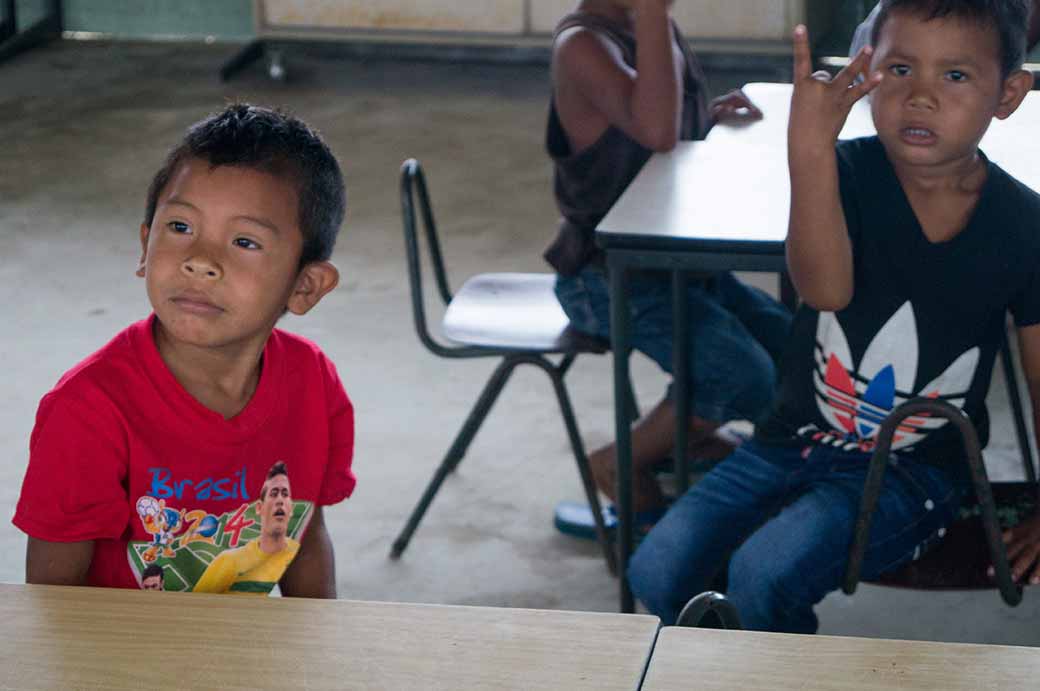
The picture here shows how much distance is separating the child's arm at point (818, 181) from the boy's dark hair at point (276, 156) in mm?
476

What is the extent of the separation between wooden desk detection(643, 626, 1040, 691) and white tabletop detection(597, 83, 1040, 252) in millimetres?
968

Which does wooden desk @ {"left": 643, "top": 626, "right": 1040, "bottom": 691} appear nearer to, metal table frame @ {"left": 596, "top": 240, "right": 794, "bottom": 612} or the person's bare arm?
the person's bare arm

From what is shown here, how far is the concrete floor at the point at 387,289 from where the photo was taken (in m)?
→ 2.57

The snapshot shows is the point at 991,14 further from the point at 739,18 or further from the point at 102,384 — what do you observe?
the point at 739,18

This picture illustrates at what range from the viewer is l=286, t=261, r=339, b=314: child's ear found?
1554mm

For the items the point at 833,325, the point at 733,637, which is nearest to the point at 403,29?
the point at 833,325

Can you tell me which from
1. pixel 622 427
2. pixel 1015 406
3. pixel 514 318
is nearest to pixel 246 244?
pixel 622 427

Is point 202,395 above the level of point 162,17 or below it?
above

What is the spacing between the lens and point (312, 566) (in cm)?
160

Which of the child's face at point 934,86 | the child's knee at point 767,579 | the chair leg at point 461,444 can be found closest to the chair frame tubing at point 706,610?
the child's knee at point 767,579

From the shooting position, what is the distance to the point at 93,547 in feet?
4.69

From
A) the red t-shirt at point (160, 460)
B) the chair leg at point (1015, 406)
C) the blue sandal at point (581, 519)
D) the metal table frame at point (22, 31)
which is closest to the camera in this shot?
the red t-shirt at point (160, 460)

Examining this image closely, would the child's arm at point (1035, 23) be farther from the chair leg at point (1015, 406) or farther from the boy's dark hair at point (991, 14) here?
the boy's dark hair at point (991, 14)

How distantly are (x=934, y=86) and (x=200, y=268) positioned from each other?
2.78ft
